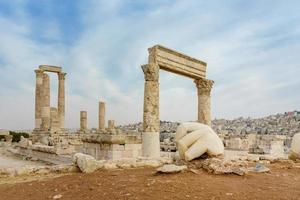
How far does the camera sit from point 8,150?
34375 mm

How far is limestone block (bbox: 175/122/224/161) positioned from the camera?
9054mm

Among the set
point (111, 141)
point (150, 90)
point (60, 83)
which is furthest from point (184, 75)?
point (60, 83)

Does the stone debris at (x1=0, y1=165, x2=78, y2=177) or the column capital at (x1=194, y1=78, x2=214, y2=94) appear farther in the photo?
the column capital at (x1=194, y1=78, x2=214, y2=94)

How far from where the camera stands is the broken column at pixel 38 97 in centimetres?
3578

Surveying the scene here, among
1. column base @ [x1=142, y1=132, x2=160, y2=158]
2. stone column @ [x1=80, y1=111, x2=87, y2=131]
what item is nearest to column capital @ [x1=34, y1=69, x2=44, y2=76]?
stone column @ [x1=80, y1=111, x2=87, y2=131]

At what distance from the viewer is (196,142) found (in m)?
9.25

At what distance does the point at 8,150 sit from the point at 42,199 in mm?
30183

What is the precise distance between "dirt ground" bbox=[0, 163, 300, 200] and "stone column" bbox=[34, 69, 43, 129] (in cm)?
2838

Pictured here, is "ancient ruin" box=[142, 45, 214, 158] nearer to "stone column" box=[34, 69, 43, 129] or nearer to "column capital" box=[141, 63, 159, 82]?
"column capital" box=[141, 63, 159, 82]

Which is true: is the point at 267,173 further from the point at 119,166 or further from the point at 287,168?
the point at 119,166

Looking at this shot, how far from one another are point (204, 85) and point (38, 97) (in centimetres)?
2115

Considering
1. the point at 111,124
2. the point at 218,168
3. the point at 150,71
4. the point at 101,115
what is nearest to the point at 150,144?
the point at 150,71

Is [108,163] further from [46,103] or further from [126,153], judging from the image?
[46,103]

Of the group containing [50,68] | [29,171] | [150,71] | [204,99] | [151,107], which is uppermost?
[50,68]
